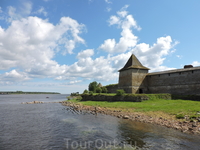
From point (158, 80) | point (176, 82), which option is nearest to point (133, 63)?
point (158, 80)

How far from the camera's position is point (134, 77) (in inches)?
1563

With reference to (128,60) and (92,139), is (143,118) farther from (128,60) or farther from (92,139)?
(128,60)

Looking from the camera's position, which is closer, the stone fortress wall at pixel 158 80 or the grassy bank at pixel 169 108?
the grassy bank at pixel 169 108

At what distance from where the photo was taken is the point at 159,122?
611 inches

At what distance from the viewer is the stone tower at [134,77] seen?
129 ft

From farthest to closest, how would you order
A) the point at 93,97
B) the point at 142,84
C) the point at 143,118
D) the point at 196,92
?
the point at 93,97, the point at 142,84, the point at 196,92, the point at 143,118

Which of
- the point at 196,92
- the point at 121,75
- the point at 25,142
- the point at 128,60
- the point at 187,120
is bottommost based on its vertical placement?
the point at 25,142

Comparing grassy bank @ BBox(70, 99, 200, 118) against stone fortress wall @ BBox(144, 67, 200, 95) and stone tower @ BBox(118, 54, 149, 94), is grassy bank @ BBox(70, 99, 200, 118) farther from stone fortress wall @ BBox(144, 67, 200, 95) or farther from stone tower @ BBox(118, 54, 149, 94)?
stone tower @ BBox(118, 54, 149, 94)

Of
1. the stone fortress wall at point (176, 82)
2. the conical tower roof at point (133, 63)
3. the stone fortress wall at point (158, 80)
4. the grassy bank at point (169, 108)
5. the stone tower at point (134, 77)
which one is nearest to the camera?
the grassy bank at point (169, 108)

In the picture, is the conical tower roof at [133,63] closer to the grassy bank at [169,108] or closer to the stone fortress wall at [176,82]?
the stone fortress wall at [176,82]

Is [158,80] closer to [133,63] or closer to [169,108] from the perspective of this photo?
[133,63]

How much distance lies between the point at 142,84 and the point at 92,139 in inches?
1265

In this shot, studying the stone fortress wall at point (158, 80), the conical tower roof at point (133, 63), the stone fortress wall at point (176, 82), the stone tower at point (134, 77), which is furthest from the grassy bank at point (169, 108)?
the conical tower roof at point (133, 63)

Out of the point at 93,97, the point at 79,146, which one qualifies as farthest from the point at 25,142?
the point at 93,97
